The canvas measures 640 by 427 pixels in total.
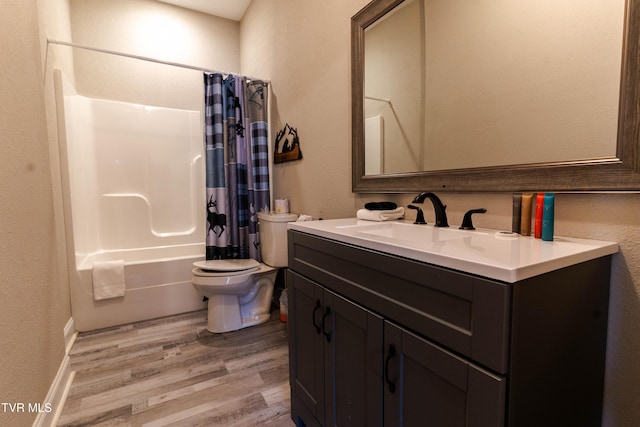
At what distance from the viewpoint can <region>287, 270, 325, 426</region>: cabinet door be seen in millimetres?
1162

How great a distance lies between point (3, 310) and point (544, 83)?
1.91 m

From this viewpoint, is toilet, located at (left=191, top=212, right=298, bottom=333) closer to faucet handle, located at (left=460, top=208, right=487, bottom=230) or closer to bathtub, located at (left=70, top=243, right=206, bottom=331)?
bathtub, located at (left=70, top=243, right=206, bottom=331)

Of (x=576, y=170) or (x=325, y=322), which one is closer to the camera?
(x=576, y=170)

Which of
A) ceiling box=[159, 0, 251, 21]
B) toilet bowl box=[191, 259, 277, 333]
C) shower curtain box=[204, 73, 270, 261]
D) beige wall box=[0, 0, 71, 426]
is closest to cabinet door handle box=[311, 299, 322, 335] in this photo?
beige wall box=[0, 0, 71, 426]

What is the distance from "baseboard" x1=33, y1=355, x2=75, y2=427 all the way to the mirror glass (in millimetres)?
1823

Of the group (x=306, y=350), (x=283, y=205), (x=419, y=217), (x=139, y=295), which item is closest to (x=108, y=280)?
(x=139, y=295)

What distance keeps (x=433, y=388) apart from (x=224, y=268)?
5.78ft

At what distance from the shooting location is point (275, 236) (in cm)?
230

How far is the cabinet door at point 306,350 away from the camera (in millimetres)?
1162

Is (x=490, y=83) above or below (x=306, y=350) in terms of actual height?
above

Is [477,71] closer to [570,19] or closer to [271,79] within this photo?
[570,19]

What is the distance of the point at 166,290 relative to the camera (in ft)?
8.38

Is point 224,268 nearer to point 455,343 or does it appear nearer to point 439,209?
point 439,209

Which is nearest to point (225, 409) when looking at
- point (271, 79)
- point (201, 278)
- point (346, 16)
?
point (201, 278)
